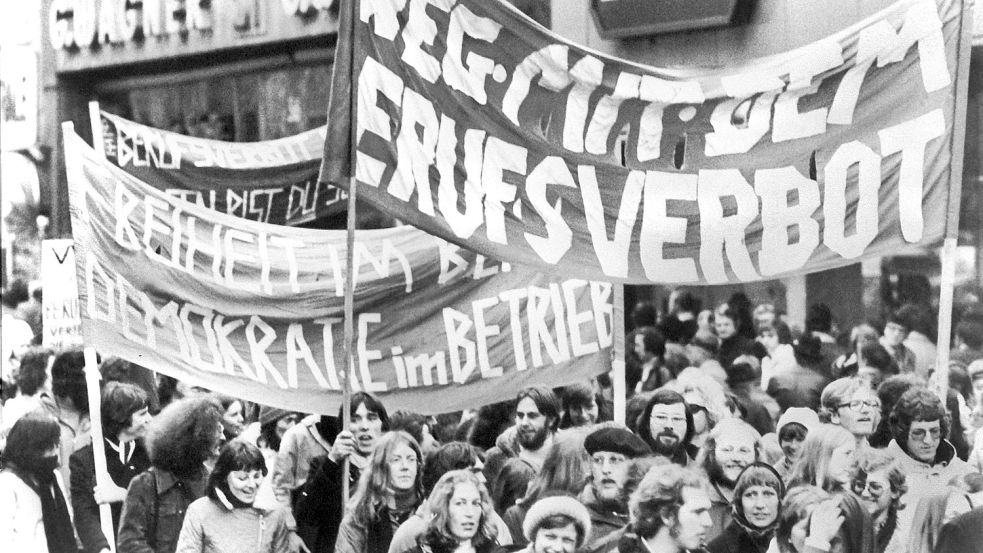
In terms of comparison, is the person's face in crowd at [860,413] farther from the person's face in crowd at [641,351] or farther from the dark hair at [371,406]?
the dark hair at [371,406]

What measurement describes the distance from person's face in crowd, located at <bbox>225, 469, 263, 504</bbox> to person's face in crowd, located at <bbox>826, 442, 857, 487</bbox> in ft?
7.44

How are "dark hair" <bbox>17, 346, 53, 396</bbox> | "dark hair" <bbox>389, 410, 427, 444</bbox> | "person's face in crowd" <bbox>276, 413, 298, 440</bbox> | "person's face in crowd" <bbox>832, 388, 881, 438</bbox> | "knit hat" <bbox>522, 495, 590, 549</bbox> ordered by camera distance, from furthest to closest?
"dark hair" <bbox>17, 346, 53, 396</bbox> < "person's face in crowd" <bbox>276, 413, 298, 440</bbox> < "dark hair" <bbox>389, 410, 427, 444</bbox> < "knit hat" <bbox>522, 495, 590, 549</bbox> < "person's face in crowd" <bbox>832, 388, 881, 438</bbox>

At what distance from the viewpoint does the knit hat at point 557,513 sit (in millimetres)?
5098

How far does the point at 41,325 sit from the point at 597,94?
3.06 m

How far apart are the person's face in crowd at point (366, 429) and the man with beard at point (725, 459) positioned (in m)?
1.28

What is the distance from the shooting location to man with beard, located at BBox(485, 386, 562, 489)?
526cm

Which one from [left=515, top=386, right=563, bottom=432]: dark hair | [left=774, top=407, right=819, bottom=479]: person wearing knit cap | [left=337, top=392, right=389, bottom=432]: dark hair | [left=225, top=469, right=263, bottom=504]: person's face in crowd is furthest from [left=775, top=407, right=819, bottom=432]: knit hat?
[left=225, top=469, right=263, bottom=504]: person's face in crowd

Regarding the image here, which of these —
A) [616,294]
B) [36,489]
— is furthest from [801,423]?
[36,489]

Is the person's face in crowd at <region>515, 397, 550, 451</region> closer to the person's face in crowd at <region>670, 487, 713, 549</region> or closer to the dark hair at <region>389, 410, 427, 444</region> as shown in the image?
the dark hair at <region>389, 410, 427, 444</region>

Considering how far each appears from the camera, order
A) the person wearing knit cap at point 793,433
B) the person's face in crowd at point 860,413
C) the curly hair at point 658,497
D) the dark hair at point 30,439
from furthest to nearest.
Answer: the dark hair at point 30,439 < the curly hair at point 658,497 < the person wearing knit cap at point 793,433 < the person's face in crowd at point 860,413

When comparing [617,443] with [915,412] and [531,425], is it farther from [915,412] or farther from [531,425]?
[915,412]

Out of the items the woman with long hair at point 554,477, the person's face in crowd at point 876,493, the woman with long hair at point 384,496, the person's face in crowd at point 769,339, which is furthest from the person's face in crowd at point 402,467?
the person's face in crowd at point 876,493

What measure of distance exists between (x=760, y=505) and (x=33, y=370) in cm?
353

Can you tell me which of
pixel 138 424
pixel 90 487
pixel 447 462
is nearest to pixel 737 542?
pixel 447 462
